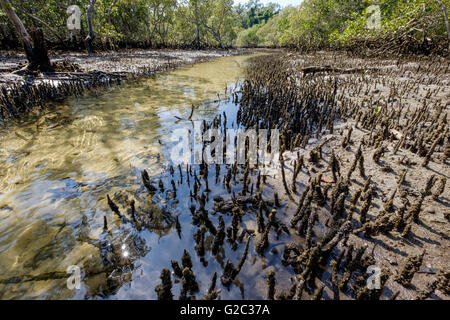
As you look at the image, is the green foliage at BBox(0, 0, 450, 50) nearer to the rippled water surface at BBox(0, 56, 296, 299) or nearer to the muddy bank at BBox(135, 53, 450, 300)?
the muddy bank at BBox(135, 53, 450, 300)

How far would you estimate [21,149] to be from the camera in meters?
4.34

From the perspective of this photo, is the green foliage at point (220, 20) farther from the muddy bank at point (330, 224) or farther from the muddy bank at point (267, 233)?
the muddy bank at point (267, 233)

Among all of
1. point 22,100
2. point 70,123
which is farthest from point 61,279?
point 22,100

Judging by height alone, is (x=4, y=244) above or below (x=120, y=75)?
below

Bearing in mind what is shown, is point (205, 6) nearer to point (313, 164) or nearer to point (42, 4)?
point (42, 4)

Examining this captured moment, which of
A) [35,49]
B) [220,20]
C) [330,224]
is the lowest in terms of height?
[330,224]

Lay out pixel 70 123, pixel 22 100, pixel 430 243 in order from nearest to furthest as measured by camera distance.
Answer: pixel 430 243 → pixel 70 123 → pixel 22 100

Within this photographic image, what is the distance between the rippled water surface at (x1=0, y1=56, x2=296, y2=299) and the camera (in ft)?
6.77

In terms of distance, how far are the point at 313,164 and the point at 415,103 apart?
16.0 feet

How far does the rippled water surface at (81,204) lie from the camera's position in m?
2.06

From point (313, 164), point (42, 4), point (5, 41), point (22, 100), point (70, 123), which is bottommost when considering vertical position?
point (313, 164)

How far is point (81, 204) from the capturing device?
118 inches

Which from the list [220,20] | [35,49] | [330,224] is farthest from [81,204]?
[220,20]

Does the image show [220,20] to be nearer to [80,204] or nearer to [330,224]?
[80,204]
